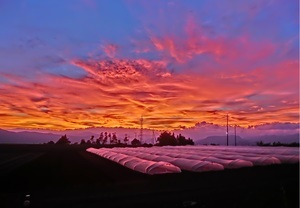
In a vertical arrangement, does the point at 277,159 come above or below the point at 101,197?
above

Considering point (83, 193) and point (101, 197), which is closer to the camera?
point (101, 197)

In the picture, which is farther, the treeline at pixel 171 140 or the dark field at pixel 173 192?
the treeline at pixel 171 140

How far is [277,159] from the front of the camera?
1156 inches

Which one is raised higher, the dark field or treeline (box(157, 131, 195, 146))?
treeline (box(157, 131, 195, 146))

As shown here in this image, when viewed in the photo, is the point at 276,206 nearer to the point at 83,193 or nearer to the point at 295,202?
the point at 295,202

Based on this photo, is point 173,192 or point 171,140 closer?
point 173,192

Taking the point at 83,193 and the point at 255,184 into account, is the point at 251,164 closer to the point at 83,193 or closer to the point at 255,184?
the point at 255,184

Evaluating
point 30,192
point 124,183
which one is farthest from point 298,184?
point 30,192

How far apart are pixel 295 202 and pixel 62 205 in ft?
34.3

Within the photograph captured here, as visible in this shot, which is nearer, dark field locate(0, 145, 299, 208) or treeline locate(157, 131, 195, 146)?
dark field locate(0, 145, 299, 208)

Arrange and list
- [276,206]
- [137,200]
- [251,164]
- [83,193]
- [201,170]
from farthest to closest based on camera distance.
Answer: [251,164], [201,170], [83,193], [137,200], [276,206]

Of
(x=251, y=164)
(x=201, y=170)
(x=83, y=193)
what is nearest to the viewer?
(x=83, y=193)

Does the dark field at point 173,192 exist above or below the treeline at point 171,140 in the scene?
below

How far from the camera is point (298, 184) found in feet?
57.1
